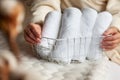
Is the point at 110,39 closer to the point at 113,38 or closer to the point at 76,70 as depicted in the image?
the point at 113,38

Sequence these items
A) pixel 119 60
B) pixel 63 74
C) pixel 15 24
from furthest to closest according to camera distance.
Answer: pixel 119 60 < pixel 63 74 < pixel 15 24

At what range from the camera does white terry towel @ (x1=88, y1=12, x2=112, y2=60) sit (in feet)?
1.93

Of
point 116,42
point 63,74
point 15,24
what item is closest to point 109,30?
point 116,42

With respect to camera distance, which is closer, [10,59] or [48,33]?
[10,59]

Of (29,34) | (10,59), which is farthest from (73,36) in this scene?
(10,59)

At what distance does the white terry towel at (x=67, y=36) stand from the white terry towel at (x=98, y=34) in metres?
0.05

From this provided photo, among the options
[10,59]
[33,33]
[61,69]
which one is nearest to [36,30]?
[33,33]

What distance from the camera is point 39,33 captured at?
58 cm

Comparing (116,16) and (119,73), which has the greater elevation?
(116,16)

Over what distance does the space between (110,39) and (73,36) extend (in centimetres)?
10

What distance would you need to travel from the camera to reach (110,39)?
60 cm

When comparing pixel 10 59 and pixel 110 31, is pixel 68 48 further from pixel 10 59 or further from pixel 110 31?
pixel 10 59

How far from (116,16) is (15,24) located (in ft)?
2.05

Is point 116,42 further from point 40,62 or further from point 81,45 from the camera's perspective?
point 40,62
